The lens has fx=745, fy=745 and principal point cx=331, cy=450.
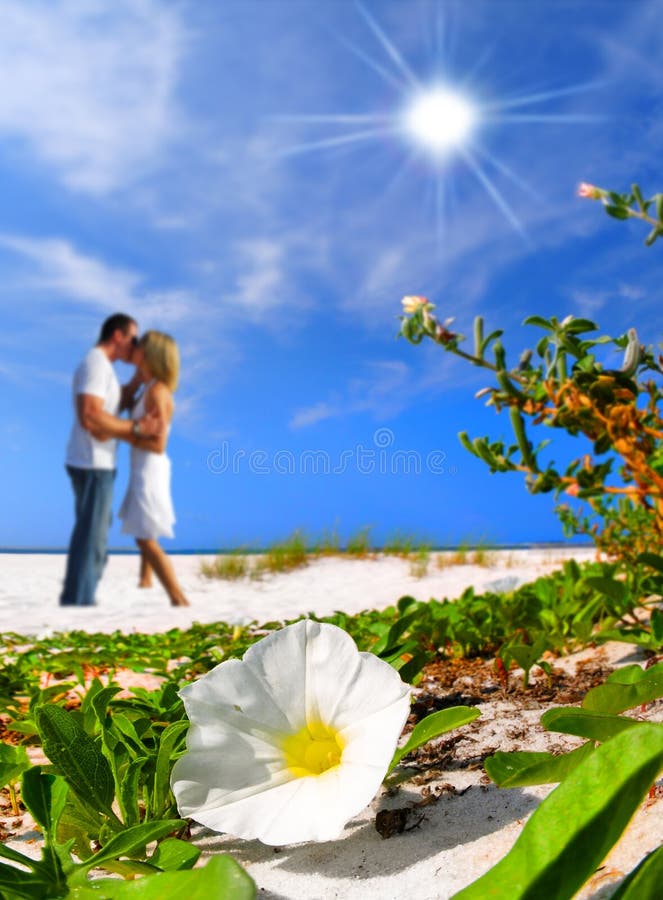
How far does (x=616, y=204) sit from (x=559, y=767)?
2186 mm

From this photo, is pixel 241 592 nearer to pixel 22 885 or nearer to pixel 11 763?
pixel 11 763

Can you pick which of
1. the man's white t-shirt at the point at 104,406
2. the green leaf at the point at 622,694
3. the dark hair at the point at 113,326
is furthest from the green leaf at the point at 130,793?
the dark hair at the point at 113,326

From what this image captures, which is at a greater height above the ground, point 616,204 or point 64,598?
point 616,204

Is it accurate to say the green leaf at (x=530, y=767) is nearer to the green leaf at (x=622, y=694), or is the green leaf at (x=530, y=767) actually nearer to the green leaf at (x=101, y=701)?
the green leaf at (x=622, y=694)

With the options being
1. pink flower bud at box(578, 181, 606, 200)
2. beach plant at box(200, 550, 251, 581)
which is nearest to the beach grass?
beach plant at box(200, 550, 251, 581)

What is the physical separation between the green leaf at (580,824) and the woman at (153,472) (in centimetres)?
872

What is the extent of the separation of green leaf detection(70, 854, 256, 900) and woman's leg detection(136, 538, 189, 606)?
8.50 metres

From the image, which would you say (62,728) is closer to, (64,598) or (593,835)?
(593,835)

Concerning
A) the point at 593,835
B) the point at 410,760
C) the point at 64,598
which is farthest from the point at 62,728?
the point at 64,598

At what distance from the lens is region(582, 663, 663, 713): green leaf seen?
3.30 ft

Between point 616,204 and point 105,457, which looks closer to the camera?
point 616,204

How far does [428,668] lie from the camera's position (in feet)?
7.02

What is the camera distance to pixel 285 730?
3.23 feet

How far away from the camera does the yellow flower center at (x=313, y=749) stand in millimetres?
979
